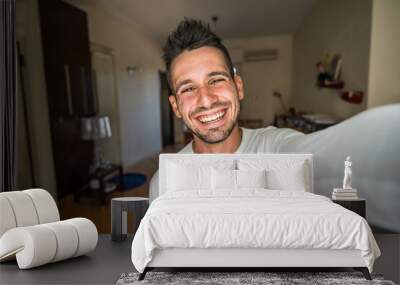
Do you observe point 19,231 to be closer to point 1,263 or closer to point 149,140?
point 1,263

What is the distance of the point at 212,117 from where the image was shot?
223cm

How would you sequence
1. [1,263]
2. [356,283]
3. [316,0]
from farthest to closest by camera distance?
[316,0] < [1,263] < [356,283]

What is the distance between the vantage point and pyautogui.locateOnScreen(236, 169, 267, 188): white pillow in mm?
2090

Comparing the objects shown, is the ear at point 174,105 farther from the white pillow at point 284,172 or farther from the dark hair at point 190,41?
the white pillow at point 284,172

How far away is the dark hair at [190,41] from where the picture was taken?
86.8 inches

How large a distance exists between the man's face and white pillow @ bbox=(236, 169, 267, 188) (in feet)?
1.00

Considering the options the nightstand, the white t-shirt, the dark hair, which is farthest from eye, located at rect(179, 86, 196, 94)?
the nightstand

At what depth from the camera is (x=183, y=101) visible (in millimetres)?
2223

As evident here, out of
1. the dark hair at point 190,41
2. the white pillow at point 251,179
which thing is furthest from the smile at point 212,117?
the white pillow at point 251,179

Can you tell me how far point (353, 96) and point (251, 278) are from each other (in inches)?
56.3

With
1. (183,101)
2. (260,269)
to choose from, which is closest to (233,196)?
(260,269)

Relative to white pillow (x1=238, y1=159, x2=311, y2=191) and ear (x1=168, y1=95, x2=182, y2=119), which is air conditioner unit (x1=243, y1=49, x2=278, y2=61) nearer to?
ear (x1=168, y1=95, x2=182, y2=119)

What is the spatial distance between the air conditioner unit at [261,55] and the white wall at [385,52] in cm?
63

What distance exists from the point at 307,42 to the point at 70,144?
245cm
